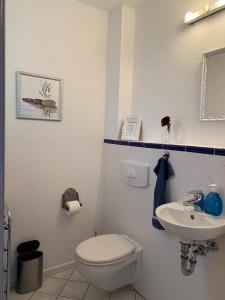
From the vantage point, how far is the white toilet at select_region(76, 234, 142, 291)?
1.61 m

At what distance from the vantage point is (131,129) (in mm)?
2162

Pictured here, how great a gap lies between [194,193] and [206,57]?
3.04ft

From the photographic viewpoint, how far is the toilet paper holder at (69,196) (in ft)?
7.05

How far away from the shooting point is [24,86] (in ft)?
6.16

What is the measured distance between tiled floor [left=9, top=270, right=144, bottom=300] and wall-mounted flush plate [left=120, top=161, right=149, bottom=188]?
2.91 feet

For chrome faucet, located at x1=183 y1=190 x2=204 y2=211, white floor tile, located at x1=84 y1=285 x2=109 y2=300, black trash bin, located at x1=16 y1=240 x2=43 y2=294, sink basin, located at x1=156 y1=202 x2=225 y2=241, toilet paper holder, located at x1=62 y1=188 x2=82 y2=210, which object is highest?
chrome faucet, located at x1=183 y1=190 x2=204 y2=211

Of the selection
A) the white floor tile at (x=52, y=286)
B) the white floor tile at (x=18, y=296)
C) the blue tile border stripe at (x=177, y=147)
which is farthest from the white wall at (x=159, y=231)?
the white floor tile at (x=18, y=296)

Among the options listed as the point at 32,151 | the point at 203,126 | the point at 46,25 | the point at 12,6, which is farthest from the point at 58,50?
the point at 203,126

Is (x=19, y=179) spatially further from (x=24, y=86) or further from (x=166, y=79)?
(x=166, y=79)

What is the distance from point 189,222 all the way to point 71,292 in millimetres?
1184

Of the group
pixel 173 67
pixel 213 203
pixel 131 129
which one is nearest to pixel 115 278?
pixel 213 203

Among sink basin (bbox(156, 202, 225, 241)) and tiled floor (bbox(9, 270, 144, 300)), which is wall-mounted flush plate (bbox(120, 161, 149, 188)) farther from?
tiled floor (bbox(9, 270, 144, 300))

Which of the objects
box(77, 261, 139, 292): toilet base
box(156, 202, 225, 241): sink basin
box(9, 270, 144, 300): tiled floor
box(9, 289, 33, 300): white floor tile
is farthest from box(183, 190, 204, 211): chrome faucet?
box(9, 289, 33, 300): white floor tile

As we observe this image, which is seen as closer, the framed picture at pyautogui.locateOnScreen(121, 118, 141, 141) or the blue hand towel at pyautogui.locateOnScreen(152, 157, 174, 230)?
the blue hand towel at pyautogui.locateOnScreen(152, 157, 174, 230)
